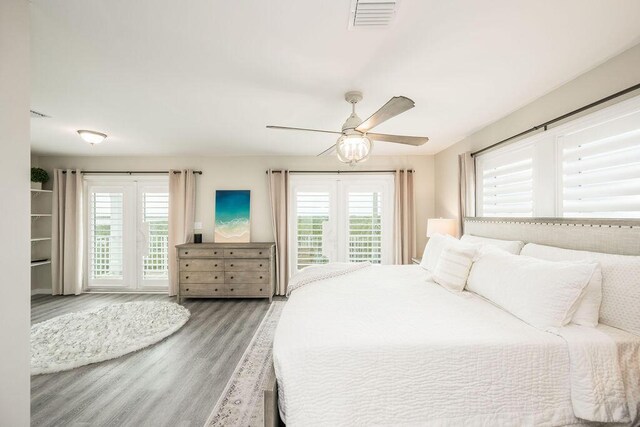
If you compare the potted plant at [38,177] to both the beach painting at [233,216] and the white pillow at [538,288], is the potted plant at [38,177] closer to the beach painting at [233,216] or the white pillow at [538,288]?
the beach painting at [233,216]

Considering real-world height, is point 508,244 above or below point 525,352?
above

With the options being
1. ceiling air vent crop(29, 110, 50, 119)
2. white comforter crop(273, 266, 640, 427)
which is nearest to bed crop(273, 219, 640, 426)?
white comforter crop(273, 266, 640, 427)

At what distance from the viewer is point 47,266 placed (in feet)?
16.3

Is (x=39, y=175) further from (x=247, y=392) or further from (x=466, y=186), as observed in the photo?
(x=466, y=186)

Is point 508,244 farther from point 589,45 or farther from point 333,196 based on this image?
point 333,196

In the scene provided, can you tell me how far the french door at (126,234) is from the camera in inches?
195

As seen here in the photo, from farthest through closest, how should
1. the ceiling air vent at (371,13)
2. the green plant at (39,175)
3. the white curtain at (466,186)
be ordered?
the green plant at (39,175) < the white curtain at (466,186) < the ceiling air vent at (371,13)

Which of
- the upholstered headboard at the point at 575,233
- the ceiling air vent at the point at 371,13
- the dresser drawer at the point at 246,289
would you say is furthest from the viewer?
the dresser drawer at the point at 246,289

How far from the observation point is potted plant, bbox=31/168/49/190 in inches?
180

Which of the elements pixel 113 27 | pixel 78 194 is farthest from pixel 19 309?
pixel 78 194

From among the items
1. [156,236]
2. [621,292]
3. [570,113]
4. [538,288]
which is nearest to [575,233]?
[621,292]

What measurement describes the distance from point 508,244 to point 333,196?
9.40 ft

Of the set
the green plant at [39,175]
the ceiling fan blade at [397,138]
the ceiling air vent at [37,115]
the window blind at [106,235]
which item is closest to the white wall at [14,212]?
the ceiling fan blade at [397,138]

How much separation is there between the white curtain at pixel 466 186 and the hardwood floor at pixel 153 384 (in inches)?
123
